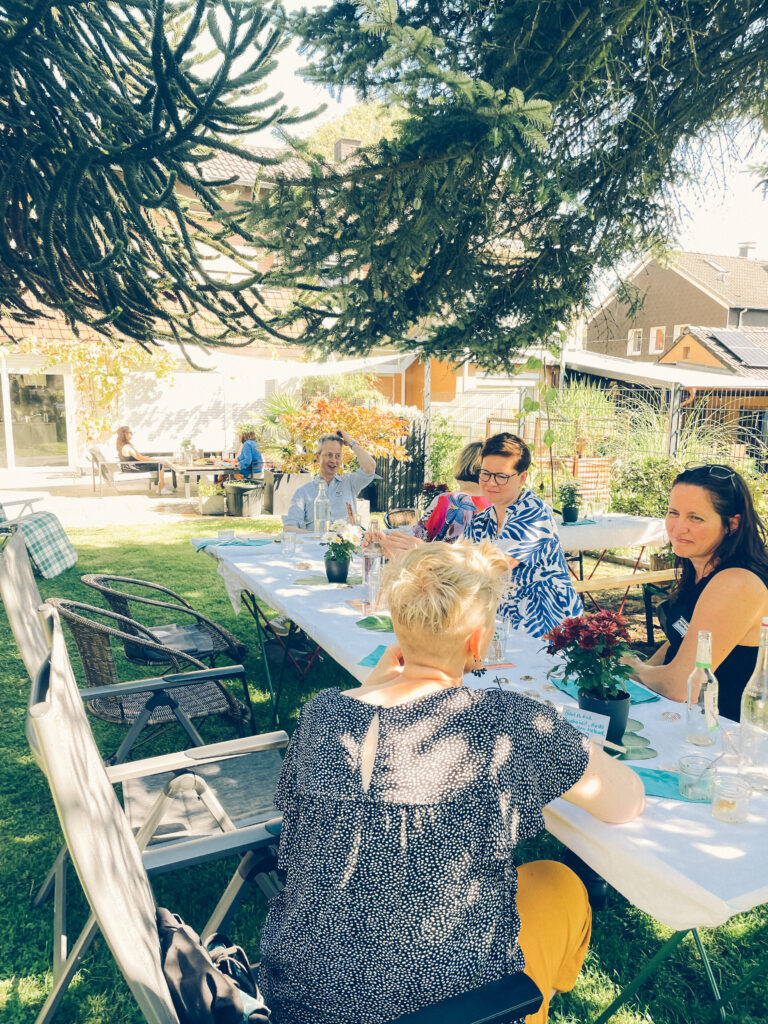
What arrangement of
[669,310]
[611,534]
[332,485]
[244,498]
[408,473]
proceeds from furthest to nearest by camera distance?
1. [669,310]
2. [408,473]
3. [244,498]
4. [611,534]
5. [332,485]

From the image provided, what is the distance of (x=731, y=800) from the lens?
5.24 feet

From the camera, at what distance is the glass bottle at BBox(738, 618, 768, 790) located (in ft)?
6.06

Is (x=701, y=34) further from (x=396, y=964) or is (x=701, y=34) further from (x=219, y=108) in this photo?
(x=396, y=964)

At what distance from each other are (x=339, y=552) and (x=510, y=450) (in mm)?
1123

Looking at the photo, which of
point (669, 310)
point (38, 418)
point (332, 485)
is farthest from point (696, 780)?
point (669, 310)

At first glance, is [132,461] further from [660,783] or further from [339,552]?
[660,783]

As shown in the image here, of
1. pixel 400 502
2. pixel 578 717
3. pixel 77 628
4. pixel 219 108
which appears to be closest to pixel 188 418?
pixel 400 502

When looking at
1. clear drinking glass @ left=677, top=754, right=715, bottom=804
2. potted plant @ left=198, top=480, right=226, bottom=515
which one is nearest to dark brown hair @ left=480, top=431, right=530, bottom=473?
clear drinking glass @ left=677, top=754, right=715, bottom=804

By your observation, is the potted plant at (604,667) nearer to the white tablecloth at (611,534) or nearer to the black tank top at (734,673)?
the black tank top at (734,673)

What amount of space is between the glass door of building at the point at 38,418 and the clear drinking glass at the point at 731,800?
1653 cm

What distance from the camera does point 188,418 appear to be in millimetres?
17312

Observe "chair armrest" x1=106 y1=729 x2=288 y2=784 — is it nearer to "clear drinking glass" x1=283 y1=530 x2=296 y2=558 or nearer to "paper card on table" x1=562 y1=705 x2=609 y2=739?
"paper card on table" x1=562 y1=705 x2=609 y2=739

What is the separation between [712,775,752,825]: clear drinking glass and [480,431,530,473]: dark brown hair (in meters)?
2.33

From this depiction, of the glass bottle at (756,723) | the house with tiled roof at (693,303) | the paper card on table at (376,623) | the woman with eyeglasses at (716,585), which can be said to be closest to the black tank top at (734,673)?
the woman with eyeglasses at (716,585)
